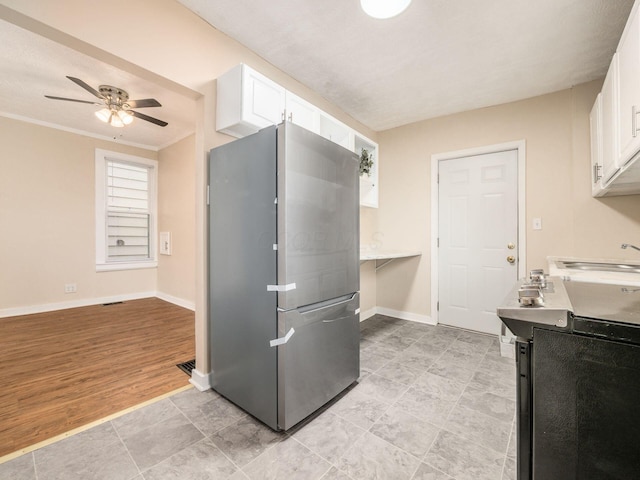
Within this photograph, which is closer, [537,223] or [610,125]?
[610,125]

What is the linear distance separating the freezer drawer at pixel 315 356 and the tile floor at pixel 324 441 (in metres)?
0.12

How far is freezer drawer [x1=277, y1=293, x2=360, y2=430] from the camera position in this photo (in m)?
1.51

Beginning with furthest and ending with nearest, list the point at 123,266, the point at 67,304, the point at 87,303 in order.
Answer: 1. the point at 123,266
2. the point at 87,303
3. the point at 67,304

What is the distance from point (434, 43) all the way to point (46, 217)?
16.8 feet

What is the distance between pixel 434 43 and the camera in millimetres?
2154

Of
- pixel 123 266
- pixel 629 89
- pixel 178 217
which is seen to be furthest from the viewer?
pixel 123 266

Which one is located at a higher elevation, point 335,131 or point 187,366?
point 335,131

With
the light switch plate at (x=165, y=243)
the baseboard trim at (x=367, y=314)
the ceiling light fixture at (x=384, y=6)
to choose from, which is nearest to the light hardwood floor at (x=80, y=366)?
the light switch plate at (x=165, y=243)

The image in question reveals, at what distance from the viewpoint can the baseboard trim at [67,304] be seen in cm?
356

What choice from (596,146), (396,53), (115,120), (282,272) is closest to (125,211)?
(115,120)

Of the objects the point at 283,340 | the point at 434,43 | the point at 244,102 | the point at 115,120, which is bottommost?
the point at 283,340

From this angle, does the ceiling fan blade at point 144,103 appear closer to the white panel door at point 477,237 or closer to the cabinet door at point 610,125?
the white panel door at point 477,237

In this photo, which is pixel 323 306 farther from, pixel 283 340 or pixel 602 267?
pixel 602 267

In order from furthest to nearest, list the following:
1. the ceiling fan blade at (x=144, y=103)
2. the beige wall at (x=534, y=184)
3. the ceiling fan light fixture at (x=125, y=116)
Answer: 1. the ceiling fan light fixture at (x=125, y=116)
2. the ceiling fan blade at (x=144, y=103)
3. the beige wall at (x=534, y=184)
